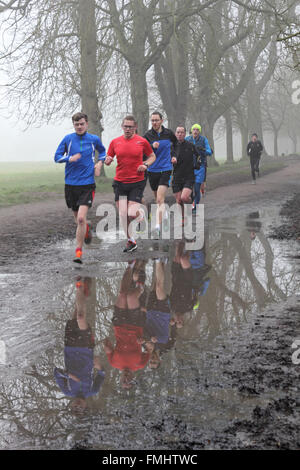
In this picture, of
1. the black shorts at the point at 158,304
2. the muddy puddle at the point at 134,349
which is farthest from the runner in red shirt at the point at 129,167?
the black shorts at the point at 158,304

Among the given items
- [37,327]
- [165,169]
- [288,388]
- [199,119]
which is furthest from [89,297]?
[199,119]

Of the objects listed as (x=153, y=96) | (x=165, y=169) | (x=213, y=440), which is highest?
(x=153, y=96)

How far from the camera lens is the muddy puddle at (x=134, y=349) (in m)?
3.13

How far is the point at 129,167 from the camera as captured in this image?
8.99 meters

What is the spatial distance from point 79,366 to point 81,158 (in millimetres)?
4682

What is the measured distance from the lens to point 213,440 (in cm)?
296

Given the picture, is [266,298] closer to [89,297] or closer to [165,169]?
[89,297]

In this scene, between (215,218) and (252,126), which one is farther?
(252,126)

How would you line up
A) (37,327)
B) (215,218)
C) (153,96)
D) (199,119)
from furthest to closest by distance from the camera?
(153,96)
(199,119)
(215,218)
(37,327)

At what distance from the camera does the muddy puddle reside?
10.3 ft

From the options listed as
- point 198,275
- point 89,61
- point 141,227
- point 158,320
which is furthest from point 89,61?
point 158,320

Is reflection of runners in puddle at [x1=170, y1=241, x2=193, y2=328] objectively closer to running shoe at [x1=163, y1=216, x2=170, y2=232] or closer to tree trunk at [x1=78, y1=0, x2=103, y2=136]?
running shoe at [x1=163, y1=216, x2=170, y2=232]

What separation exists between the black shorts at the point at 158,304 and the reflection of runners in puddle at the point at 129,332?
0.09m
